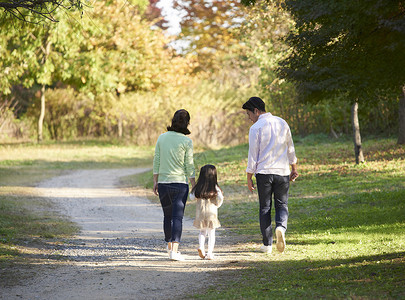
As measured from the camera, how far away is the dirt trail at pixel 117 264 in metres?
5.70

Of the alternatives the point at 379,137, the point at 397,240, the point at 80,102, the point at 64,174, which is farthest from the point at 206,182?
the point at 80,102

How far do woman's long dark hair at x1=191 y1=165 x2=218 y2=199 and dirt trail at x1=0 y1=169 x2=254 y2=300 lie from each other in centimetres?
83

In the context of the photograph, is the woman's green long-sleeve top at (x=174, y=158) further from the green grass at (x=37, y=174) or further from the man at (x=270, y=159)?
the green grass at (x=37, y=174)

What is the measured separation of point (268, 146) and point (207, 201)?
1.00 m

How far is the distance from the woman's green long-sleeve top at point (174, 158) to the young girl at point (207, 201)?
6.6 inches

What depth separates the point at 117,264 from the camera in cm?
689

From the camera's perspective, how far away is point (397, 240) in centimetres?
758

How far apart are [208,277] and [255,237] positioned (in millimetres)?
2647

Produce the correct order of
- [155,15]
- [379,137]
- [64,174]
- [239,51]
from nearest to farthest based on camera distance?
[64,174] < [379,137] < [239,51] < [155,15]

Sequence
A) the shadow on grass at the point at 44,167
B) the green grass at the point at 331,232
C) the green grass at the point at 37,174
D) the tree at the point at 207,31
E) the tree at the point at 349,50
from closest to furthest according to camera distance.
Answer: the green grass at the point at 331,232
the tree at the point at 349,50
the green grass at the point at 37,174
the shadow on grass at the point at 44,167
the tree at the point at 207,31

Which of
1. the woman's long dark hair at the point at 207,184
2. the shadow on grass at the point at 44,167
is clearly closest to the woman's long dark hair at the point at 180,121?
the woman's long dark hair at the point at 207,184

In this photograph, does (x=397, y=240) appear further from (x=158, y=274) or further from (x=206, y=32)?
(x=206, y=32)

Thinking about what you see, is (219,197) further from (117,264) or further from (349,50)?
(349,50)

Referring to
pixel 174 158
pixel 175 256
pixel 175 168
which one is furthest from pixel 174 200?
pixel 175 256
